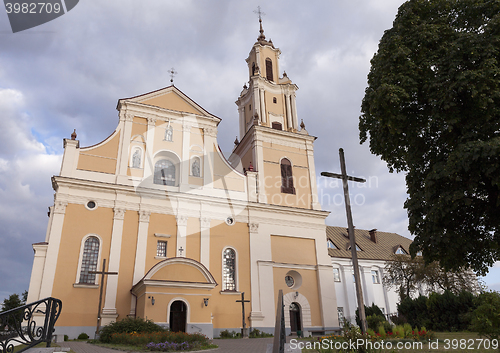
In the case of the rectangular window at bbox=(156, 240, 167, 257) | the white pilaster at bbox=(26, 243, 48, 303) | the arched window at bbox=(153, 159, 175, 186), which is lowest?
the white pilaster at bbox=(26, 243, 48, 303)

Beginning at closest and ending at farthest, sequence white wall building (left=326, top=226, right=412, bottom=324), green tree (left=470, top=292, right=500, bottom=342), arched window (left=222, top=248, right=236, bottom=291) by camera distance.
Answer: green tree (left=470, top=292, right=500, bottom=342), arched window (left=222, top=248, right=236, bottom=291), white wall building (left=326, top=226, right=412, bottom=324)

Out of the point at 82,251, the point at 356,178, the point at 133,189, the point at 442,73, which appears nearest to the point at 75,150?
the point at 133,189

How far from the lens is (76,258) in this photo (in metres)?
20.0

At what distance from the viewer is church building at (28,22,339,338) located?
19469mm

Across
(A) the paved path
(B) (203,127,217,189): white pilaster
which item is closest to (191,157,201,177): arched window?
(B) (203,127,217,189): white pilaster

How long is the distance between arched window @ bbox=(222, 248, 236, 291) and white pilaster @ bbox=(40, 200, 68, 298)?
927 centimetres

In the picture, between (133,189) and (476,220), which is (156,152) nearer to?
(133,189)

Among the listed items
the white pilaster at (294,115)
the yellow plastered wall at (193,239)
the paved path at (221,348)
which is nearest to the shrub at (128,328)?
the paved path at (221,348)

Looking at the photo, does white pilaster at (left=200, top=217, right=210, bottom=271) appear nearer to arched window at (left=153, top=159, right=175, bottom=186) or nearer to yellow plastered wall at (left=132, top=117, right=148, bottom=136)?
arched window at (left=153, top=159, right=175, bottom=186)

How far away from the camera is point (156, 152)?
955 inches

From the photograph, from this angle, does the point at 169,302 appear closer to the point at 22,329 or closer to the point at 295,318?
the point at 295,318

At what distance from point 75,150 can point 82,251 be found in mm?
5971

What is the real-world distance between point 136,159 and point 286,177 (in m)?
10.6

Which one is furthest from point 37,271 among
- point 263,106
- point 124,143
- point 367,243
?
point 367,243
